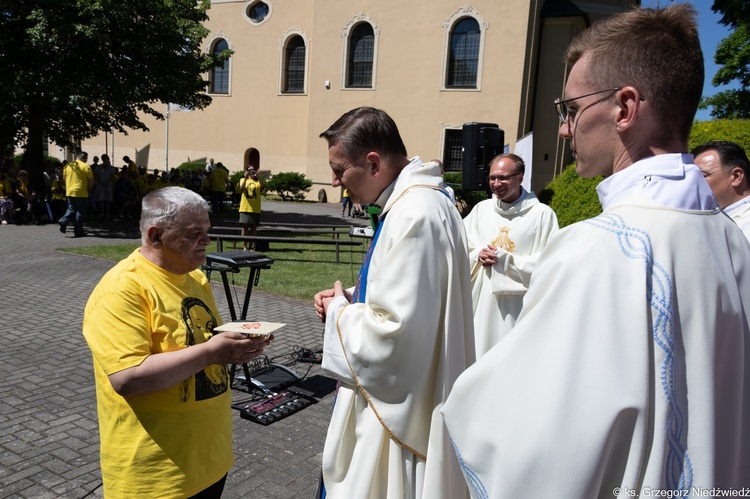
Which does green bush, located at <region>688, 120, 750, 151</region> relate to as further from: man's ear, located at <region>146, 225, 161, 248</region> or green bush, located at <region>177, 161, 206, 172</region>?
green bush, located at <region>177, 161, 206, 172</region>

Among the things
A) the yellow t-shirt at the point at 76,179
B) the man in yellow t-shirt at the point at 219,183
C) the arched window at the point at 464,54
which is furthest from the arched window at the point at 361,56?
the yellow t-shirt at the point at 76,179

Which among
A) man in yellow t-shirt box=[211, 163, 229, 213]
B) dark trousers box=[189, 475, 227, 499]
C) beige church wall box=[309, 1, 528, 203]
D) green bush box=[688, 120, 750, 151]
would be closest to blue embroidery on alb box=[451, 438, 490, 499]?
dark trousers box=[189, 475, 227, 499]

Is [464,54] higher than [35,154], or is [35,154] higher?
[464,54]

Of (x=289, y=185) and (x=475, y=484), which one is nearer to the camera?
(x=475, y=484)

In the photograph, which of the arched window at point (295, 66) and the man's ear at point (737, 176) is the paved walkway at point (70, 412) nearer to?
the man's ear at point (737, 176)

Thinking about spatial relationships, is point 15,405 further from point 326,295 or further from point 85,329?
point 326,295

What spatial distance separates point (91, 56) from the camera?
612 inches

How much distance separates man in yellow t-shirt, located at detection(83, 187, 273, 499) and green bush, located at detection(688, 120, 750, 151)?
761 centimetres

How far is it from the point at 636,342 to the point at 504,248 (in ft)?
13.1

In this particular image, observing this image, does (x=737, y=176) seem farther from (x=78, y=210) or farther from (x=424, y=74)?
(x=424, y=74)

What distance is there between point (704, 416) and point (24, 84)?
57.4ft

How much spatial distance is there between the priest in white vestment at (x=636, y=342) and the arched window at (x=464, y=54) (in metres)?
27.2

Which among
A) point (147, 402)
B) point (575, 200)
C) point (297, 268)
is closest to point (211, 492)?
point (147, 402)

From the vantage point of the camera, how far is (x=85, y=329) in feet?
7.36
